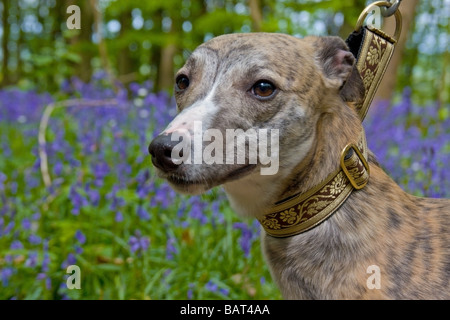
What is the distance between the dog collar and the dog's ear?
0.29m

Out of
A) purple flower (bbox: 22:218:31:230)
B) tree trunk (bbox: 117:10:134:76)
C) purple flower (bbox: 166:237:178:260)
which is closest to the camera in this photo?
purple flower (bbox: 166:237:178:260)

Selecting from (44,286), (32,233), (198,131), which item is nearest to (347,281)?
(198,131)

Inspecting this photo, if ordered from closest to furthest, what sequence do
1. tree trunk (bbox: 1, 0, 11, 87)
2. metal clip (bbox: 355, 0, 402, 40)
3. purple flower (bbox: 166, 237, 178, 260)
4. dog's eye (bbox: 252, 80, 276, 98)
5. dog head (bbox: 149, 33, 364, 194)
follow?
dog head (bbox: 149, 33, 364, 194)
dog's eye (bbox: 252, 80, 276, 98)
metal clip (bbox: 355, 0, 402, 40)
purple flower (bbox: 166, 237, 178, 260)
tree trunk (bbox: 1, 0, 11, 87)

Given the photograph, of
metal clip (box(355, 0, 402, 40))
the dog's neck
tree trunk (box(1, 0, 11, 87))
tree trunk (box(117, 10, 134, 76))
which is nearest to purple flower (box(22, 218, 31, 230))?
the dog's neck

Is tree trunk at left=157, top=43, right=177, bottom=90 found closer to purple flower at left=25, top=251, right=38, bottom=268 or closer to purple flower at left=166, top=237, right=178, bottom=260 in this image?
purple flower at left=166, top=237, right=178, bottom=260

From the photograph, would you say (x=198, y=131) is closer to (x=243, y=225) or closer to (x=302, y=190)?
(x=302, y=190)

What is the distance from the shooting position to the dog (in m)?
1.99

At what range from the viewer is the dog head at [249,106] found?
6.73ft

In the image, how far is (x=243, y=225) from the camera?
3.49m

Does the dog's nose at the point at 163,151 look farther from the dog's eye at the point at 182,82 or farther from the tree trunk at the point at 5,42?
the tree trunk at the point at 5,42

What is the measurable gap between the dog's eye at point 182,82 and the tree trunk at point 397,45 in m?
4.12

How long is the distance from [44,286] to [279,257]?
1.91m

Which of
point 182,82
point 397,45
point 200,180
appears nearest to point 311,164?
point 200,180

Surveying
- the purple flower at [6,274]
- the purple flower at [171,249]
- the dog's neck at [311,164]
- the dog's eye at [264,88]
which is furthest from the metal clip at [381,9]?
the purple flower at [6,274]
